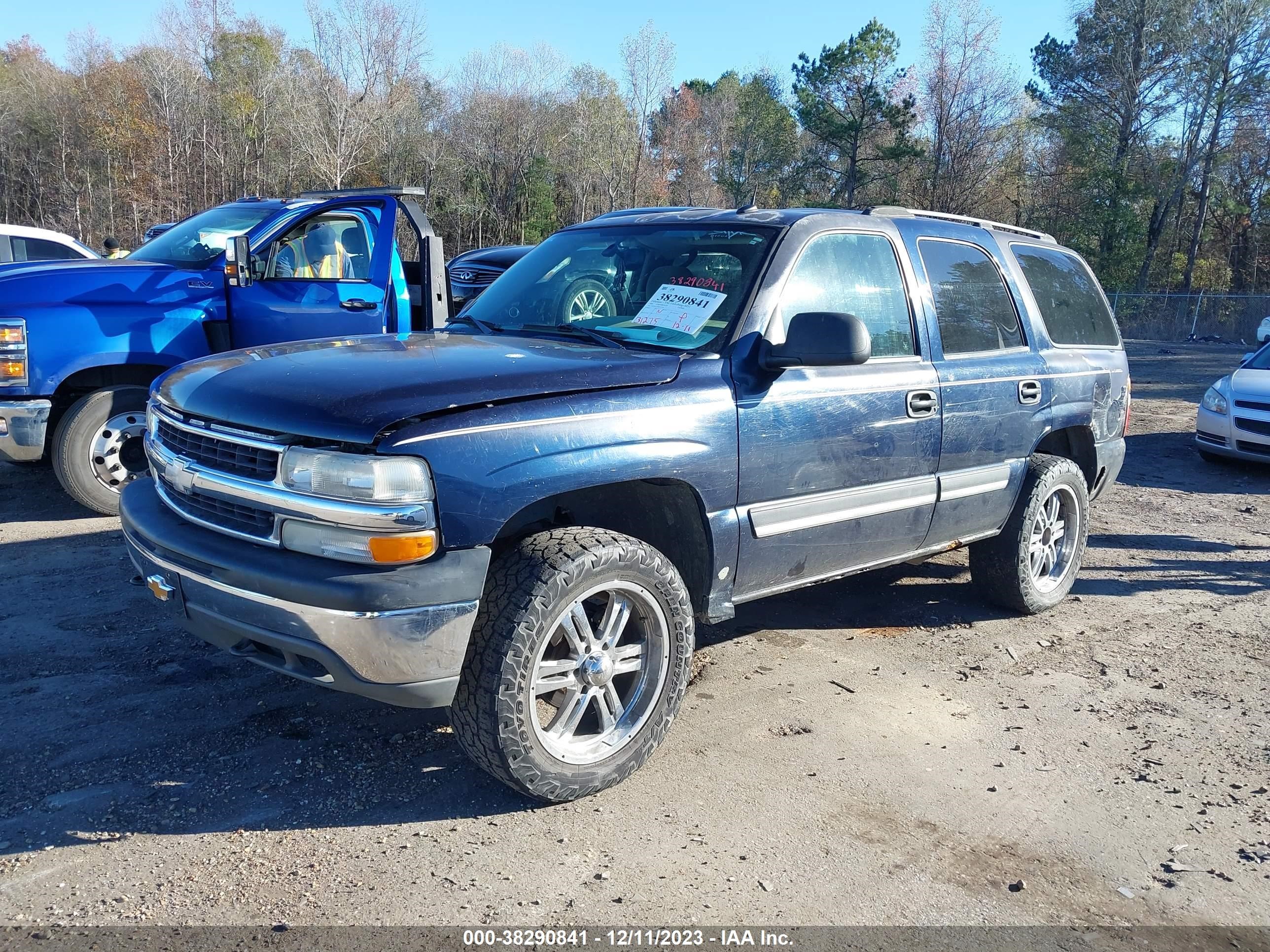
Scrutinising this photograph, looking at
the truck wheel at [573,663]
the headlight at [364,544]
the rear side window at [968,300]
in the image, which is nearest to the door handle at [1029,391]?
the rear side window at [968,300]

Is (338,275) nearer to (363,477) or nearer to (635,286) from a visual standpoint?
(635,286)

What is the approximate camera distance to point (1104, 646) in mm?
5016

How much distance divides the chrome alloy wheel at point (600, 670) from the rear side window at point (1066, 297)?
3.12m

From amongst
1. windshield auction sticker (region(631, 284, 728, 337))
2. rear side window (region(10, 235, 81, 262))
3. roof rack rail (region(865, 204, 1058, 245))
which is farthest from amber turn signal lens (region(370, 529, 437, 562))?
rear side window (region(10, 235, 81, 262))

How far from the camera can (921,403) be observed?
432cm

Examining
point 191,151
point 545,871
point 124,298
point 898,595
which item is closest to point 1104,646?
point 898,595

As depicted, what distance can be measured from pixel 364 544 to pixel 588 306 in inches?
69.0

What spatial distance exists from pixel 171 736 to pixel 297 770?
547 millimetres

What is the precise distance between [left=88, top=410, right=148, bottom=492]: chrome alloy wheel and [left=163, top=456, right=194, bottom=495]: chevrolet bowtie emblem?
3223 millimetres

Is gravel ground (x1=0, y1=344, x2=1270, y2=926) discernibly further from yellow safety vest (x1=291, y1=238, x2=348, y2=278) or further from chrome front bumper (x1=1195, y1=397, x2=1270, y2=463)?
chrome front bumper (x1=1195, y1=397, x2=1270, y2=463)

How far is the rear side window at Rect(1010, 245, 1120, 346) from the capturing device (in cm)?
534

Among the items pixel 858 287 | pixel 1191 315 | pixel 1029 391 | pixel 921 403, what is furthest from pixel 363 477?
pixel 1191 315

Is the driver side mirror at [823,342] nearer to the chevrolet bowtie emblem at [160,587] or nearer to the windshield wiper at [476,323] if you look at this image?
the windshield wiper at [476,323]

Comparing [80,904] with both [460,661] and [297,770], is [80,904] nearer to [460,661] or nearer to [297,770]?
[297,770]
